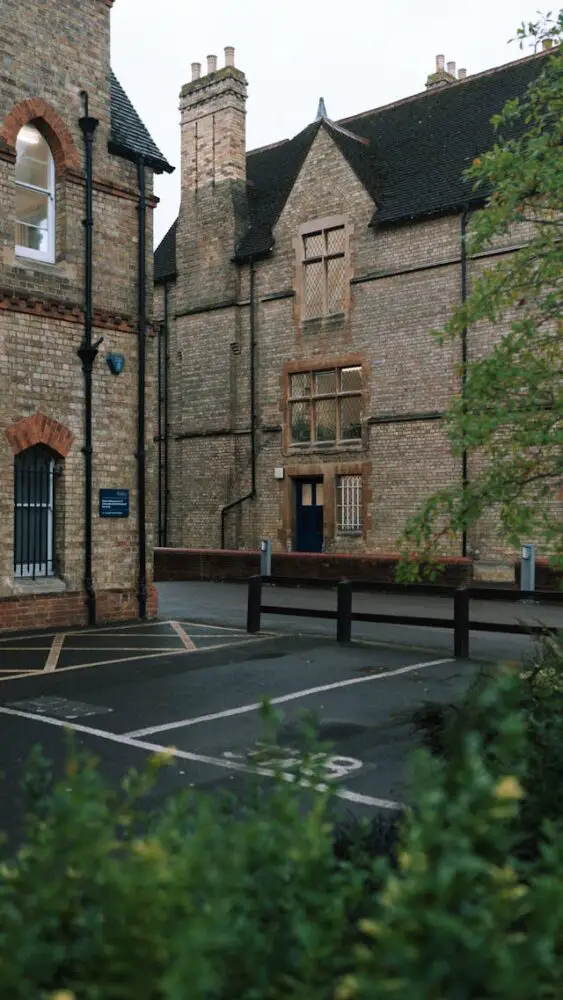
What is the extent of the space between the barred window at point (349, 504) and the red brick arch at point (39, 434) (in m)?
11.4

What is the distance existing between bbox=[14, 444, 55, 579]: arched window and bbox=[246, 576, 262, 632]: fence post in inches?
132

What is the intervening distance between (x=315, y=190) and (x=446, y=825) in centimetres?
2522

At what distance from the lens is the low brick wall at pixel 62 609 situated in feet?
45.8

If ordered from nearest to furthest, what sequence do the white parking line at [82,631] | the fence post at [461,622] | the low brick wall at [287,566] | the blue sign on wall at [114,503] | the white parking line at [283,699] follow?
the white parking line at [283,699], the fence post at [461,622], the white parking line at [82,631], the blue sign on wall at [114,503], the low brick wall at [287,566]

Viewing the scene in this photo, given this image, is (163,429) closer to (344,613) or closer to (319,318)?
(319,318)

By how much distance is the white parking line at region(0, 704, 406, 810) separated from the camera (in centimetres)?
580

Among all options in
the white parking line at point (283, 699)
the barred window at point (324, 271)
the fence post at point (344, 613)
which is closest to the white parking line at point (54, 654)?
the white parking line at point (283, 699)

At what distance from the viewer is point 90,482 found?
15.0m

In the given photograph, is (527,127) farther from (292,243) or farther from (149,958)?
(149,958)

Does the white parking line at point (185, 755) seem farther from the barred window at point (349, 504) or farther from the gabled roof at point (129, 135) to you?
the barred window at point (349, 504)

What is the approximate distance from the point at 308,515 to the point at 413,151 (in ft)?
35.1

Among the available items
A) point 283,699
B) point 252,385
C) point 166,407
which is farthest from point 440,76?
point 283,699

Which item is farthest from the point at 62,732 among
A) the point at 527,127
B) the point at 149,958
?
the point at 527,127

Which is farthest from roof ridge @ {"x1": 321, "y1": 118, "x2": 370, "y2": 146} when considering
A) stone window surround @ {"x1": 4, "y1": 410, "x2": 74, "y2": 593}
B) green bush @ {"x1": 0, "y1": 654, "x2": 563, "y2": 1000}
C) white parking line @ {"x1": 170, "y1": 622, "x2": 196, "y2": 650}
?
green bush @ {"x1": 0, "y1": 654, "x2": 563, "y2": 1000}
